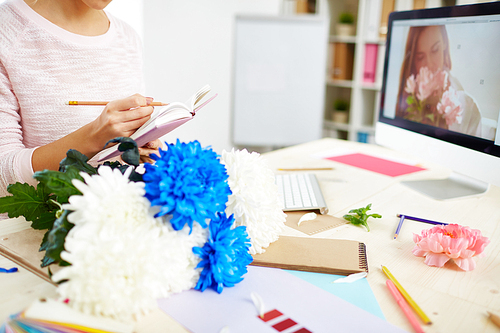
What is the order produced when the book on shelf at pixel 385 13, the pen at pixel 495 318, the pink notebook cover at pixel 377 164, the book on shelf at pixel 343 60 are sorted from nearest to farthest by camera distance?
the pen at pixel 495 318, the pink notebook cover at pixel 377 164, the book on shelf at pixel 385 13, the book on shelf at pixel 343 60

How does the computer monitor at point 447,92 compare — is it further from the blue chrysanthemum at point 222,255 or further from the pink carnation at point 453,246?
the blue chrysanthemum at point 222,255

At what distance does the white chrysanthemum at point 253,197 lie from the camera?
598 millimetres

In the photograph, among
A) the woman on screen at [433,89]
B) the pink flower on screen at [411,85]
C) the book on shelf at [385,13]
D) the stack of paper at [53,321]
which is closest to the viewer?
the stack of paper at [53,321]

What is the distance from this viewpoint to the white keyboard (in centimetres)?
88

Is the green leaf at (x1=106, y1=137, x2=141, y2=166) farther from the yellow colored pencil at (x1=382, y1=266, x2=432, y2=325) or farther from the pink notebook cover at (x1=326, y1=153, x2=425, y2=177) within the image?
the pink notebook cover at (x1=326, y1=153, x2=425, y2=177)

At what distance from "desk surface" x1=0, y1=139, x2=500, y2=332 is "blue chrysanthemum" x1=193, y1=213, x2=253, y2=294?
0.27 feet

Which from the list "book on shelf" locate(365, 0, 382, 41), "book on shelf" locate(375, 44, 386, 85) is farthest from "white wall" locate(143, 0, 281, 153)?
"book on shelf" locate(375, 44, 386, 85)

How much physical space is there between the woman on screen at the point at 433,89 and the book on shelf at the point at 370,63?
6.18 ft

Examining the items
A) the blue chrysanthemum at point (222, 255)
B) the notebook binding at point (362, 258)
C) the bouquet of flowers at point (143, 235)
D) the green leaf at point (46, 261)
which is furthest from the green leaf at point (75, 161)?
the notebook binding at point (362, 258)

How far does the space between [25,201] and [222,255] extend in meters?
0.36

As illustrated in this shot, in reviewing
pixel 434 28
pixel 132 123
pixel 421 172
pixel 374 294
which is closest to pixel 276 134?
pixel 421 172

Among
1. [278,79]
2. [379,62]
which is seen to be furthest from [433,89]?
[379,62]

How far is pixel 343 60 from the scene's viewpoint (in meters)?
3.09

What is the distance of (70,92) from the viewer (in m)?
1.06
